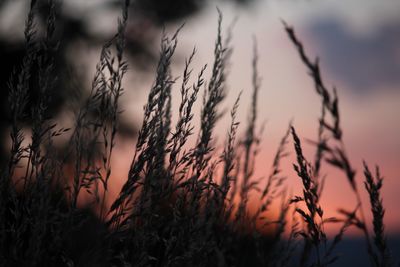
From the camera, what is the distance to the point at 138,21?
11.4 meters

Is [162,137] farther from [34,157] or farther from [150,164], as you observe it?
[34,157]

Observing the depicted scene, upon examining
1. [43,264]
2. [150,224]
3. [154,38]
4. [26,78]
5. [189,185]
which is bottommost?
[43,264]

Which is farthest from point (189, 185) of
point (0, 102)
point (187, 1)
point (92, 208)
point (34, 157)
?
point (187, 1)

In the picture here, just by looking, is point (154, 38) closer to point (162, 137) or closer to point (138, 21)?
point (138, 21)

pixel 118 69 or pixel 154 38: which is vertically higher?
pixel 154 38

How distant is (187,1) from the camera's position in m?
11.0

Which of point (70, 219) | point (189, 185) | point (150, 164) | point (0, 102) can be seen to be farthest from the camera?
point (0, 102)

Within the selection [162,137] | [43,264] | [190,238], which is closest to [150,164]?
[162,137]

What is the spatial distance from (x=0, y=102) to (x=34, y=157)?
27.2 ft

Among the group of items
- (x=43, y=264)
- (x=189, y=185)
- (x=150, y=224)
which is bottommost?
(x=43, y=264)

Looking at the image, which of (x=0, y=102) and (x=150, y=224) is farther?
(x=0, y=102)

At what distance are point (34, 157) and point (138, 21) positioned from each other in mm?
9464

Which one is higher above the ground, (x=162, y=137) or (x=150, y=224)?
(x=162, y=137)

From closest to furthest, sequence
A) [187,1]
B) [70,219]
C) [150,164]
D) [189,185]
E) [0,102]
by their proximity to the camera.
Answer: [70,219]
[150,164]
[189,185]
[0,102]
[187,1]
